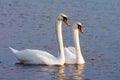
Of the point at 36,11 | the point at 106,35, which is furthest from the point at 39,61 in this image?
the point at 36,11

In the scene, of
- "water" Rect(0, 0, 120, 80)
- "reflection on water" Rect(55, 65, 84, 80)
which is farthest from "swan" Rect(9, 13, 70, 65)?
"reflection on water" Rect(55, 65, 84, 80)

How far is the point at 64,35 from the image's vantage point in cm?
2175

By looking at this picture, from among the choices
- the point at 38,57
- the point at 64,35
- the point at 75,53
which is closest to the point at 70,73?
the point at 38,57

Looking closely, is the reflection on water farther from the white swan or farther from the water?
the white swan

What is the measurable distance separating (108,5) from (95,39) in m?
10.0

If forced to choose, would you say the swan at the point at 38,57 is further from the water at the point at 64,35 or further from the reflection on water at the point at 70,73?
the reflection on water at the point at 70,73

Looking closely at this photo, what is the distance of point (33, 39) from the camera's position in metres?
20.6

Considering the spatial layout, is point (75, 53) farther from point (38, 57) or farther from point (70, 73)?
point (70, 73)

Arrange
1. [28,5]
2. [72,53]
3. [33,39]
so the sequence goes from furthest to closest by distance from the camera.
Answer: [28,5] < [33,39] < [72,53]

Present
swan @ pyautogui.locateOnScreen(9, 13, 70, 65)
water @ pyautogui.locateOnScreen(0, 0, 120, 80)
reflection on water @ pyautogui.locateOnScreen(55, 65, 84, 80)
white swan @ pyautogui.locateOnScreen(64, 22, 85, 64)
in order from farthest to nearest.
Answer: white swan @ pyautogui.locateOnScreen(64, 22, 85, 64) < swan @ pyautogui.locateOnScreen(9, 13, 70, 65) < water @ pyautogui.locateOnScreen(0, 0, 120, 80) < reflection on water @ pyautogui.locateOnScreen(55, 65, 84, 80)

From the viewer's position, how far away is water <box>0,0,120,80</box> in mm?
16156

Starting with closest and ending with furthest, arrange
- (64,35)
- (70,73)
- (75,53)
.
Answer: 1. (70,73)
2. (75,53)
3. (64,35)

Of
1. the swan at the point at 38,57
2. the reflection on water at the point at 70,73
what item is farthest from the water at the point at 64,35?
the swan at the point at 38,57

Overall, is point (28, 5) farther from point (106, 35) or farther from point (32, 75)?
point (32, 75)
